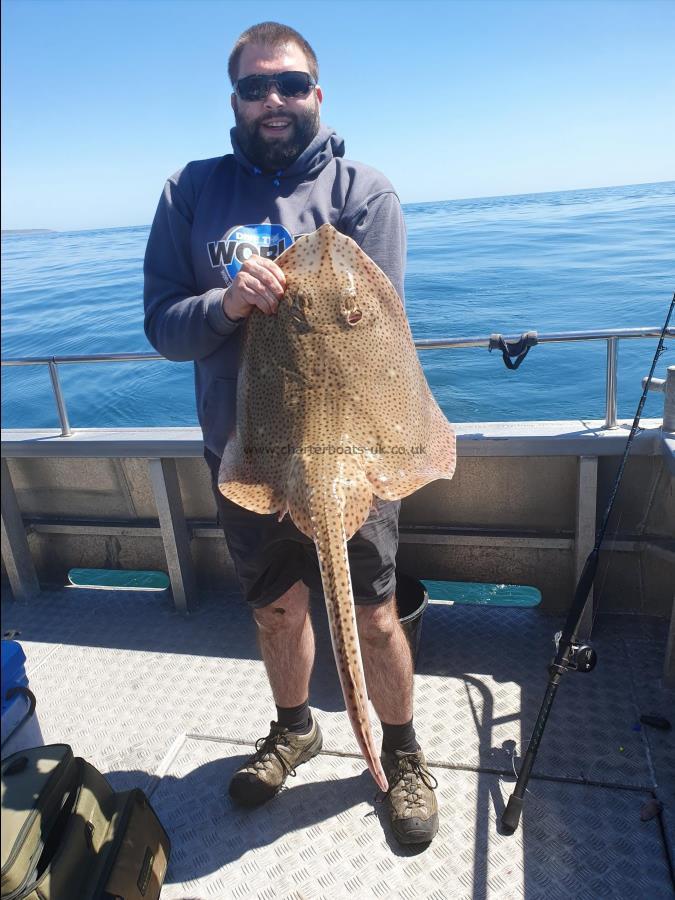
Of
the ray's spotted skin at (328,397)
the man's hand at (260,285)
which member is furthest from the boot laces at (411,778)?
the man's hand at (260,285)

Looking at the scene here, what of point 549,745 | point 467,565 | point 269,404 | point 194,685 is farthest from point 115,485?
point 549,745

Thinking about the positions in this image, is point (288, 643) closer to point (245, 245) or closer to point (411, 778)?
point (411, 778)

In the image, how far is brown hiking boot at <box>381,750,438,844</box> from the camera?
2.44m

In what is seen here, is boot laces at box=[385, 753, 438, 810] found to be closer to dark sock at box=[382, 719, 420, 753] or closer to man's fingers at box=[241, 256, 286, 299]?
dark sock at box=[382, 719, 420, 753]

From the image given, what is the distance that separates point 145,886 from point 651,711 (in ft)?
7.69

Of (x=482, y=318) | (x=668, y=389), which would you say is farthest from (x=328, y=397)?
(x=482, y=318)

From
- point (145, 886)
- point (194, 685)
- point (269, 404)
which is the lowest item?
point (194, 685)

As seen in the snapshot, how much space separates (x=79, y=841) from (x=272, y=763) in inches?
36.5

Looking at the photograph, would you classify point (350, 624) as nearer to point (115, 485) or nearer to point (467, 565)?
point (467, 565)

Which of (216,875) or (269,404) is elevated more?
(269,404)

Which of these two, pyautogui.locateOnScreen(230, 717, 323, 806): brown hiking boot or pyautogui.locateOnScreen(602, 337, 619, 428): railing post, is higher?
pyautogui.locateOnScreen(602, 337, 619, 428): railing post

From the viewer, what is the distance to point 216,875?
2.41m

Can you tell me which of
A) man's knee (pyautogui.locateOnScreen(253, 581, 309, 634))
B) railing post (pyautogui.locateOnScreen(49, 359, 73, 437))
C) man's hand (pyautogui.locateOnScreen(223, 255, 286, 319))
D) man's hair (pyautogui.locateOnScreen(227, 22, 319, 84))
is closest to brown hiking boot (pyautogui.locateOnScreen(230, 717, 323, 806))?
man's knee (pyautogui.locateOnScreen(253, 581, 309, 634))

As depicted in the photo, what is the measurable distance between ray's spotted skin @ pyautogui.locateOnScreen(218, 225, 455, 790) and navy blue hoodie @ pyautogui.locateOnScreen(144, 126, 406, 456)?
0.37 metres
